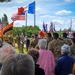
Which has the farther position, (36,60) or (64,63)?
(64,63)

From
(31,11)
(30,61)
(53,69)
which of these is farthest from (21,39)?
(30,61)

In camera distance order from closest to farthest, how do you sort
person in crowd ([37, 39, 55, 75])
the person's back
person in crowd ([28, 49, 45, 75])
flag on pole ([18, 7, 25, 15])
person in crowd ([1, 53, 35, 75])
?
person in crowd ([1, 53, 35, 75]), person in crowd ([28, 49, 45, 75]), the person's back, person in crowd ([37, 39, 55, 75]), flag on pole ([18, 7, 25, 15])

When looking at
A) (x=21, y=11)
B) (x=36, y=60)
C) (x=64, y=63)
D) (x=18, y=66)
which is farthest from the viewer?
(x=21, y=11)

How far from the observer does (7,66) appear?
247 cm

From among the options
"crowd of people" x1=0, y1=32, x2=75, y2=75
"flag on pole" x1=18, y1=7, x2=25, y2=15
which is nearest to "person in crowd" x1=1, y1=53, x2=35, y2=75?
"crowd of people" x1=0, y1=32, x2=75, y2=75

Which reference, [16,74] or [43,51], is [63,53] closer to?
[43,51]

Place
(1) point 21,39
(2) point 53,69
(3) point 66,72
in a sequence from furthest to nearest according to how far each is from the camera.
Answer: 1. (1) point 21,39
2. (2) point 53,69
3. (3) point 66,72

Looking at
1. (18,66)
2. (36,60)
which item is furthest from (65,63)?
(18,66)

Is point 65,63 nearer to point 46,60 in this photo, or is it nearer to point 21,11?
point 46,60

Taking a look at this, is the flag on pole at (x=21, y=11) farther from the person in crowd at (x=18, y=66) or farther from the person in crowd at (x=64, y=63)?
the person in crowd at (x=18, y=66)

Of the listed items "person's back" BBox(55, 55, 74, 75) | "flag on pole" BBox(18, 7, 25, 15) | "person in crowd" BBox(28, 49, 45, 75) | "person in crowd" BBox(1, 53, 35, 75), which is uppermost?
"flag on pole" BBox(18, 7, 25, 15)

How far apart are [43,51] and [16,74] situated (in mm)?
4669

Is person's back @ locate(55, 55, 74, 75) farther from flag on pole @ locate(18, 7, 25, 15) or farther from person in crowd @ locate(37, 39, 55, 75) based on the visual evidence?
flag on pole @ locate(18, 7, 25, 15)

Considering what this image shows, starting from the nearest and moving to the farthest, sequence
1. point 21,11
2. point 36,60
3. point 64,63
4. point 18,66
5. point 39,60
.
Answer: point 18,66 < point 36,60 < point 64,63 < point 39,60 < point 21,11
